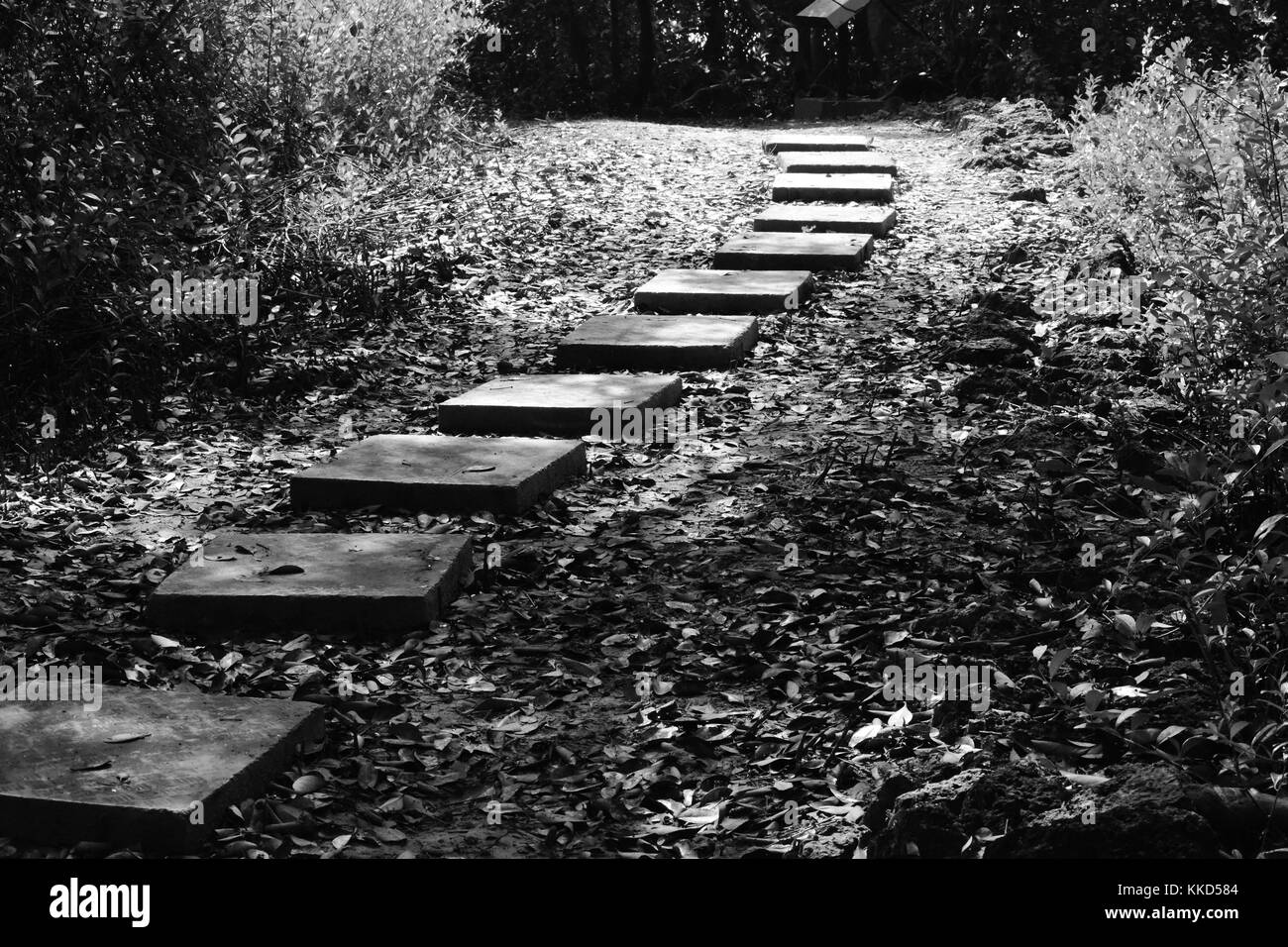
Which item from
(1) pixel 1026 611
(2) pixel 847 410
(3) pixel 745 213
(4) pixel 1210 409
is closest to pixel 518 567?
(1) pixel 1026 611

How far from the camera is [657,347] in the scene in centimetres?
559

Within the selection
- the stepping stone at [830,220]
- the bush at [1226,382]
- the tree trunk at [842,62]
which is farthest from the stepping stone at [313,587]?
the tree trunk at [842,62]

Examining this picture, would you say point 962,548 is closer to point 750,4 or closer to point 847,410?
point 847,410

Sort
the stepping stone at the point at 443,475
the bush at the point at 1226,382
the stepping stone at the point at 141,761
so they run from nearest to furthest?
the stepping stone at the point at 141,761
the bush at the point at 1226,382
the stepping stone at the point at 443,475

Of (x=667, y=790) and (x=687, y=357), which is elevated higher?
(x=687, y=357)

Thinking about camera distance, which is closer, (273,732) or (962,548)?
(273,732)

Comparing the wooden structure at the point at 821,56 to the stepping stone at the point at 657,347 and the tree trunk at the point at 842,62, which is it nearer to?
the tree trunk at the point at 842,62

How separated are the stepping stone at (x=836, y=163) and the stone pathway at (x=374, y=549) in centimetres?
169

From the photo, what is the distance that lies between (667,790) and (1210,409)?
2454 mm

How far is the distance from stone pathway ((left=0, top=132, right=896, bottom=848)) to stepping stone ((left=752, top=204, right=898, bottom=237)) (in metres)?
0.01

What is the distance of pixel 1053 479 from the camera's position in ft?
13.3

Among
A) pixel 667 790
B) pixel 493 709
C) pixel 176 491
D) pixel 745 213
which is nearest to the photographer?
pixel 667 790

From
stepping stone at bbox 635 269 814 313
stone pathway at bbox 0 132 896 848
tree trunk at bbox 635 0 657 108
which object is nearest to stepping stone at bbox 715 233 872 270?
stone pathway at bbox 0 132 896 848

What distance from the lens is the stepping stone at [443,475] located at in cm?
415
